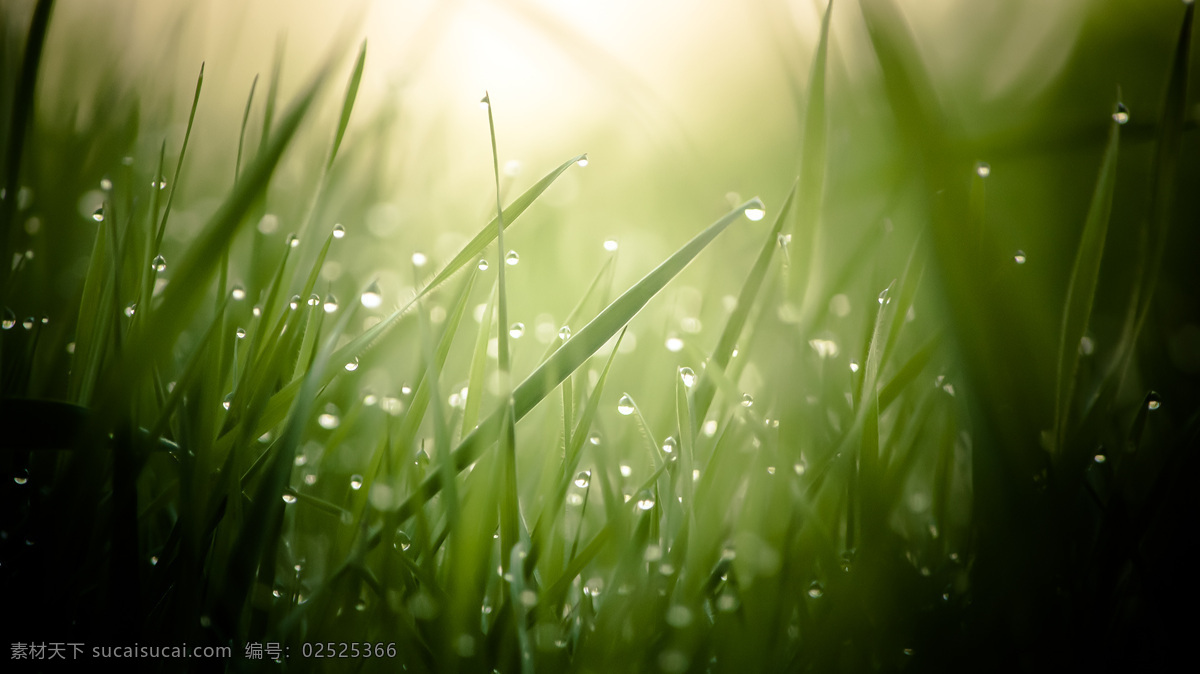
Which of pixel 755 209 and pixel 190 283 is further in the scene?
pixel 755 209

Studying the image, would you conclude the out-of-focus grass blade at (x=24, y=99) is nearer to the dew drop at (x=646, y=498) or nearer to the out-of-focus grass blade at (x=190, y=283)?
the out-of-focus grass blade at (x=190, y=283)

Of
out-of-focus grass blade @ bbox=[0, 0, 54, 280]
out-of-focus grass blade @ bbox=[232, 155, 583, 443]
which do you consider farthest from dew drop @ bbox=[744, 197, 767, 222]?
out-of-focus grass blade @ bbox=[0, 0, 54, 280]

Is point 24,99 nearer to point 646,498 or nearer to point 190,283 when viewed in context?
point 190,283

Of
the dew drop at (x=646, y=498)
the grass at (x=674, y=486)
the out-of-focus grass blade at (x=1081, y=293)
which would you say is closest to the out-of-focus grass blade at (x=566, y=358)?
the grass at (x=674, y=486)

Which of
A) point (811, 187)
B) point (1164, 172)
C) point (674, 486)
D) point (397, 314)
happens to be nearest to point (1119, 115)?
point (1164, 172)

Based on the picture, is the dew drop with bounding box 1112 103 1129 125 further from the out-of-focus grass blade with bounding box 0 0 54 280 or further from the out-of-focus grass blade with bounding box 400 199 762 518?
the out-of-focus grass blade with bounding box 0 0 54 280

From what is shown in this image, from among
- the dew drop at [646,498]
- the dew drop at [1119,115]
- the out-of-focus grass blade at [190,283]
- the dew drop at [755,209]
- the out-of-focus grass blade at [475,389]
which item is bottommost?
the dew drop at [646,498]
